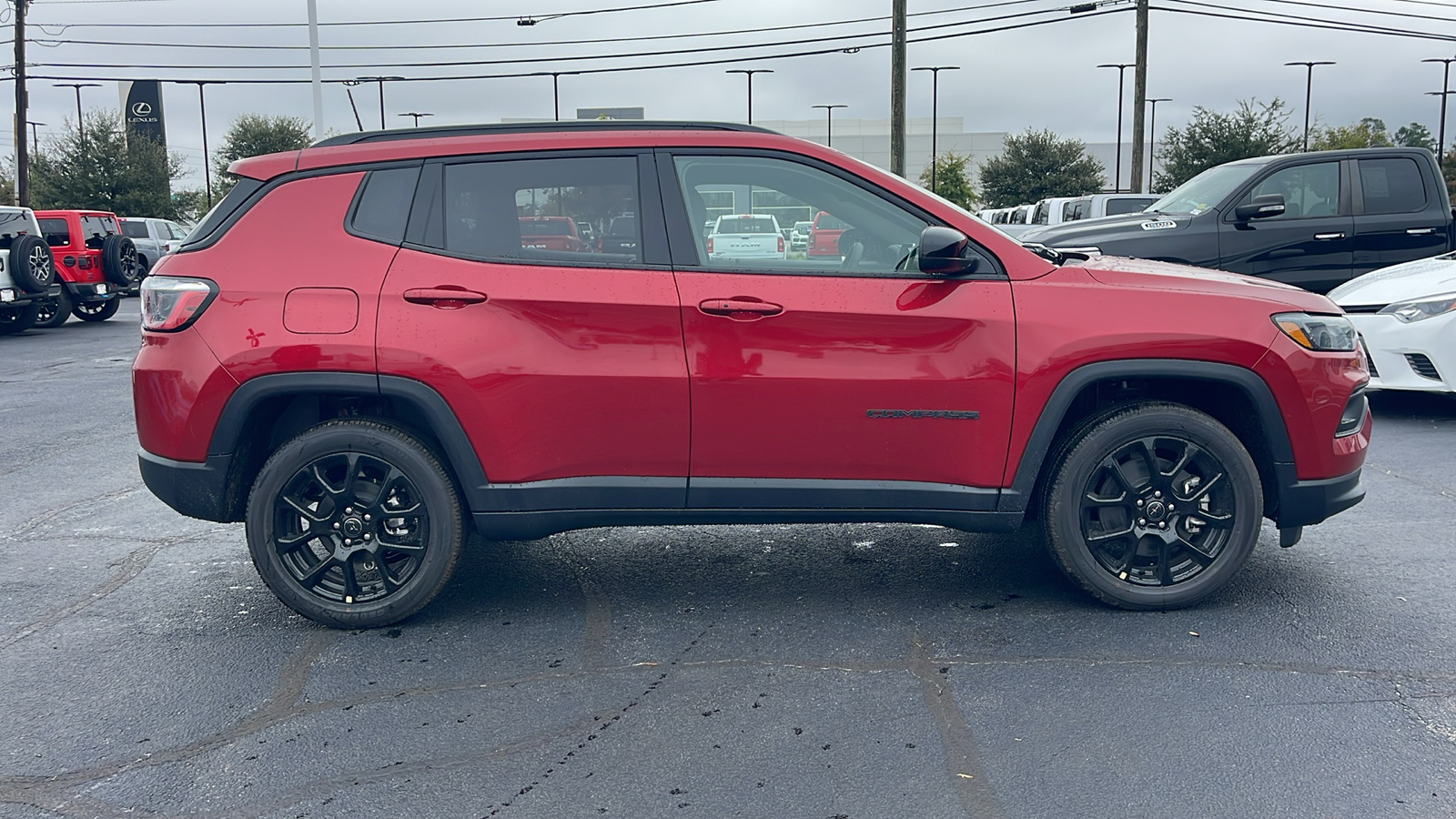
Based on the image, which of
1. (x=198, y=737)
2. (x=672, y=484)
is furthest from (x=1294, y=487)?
(x=198, y=737)

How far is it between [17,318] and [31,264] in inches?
81.9

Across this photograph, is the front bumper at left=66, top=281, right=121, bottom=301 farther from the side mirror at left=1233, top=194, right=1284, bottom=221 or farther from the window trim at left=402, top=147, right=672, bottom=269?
the window trim at left=402, top=147, right=672, bottom=269

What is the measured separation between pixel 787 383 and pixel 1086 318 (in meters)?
1.08

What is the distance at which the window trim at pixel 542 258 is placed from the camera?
4180 mm

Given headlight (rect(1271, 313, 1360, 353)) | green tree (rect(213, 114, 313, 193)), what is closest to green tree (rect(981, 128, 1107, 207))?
green tree (rect(213, 114, 313, 193))

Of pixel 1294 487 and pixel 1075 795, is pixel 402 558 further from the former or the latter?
pixel 1294 487

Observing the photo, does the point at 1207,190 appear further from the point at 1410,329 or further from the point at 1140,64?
the point at 1140,64

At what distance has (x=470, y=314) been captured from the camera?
4121 mm

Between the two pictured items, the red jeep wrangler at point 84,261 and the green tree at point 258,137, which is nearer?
the red jeep wrangler at point 84,261

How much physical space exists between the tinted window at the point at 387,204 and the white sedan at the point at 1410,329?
689cm

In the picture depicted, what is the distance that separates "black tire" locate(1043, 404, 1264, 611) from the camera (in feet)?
13.9

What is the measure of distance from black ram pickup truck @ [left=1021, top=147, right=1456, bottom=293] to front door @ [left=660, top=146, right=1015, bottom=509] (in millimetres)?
7031

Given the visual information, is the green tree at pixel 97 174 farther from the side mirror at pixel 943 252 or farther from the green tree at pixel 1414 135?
the green tree at pixel 1414 135

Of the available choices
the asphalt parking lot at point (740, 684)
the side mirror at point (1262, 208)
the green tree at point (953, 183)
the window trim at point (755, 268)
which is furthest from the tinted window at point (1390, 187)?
the green tree at point (953, 183)
